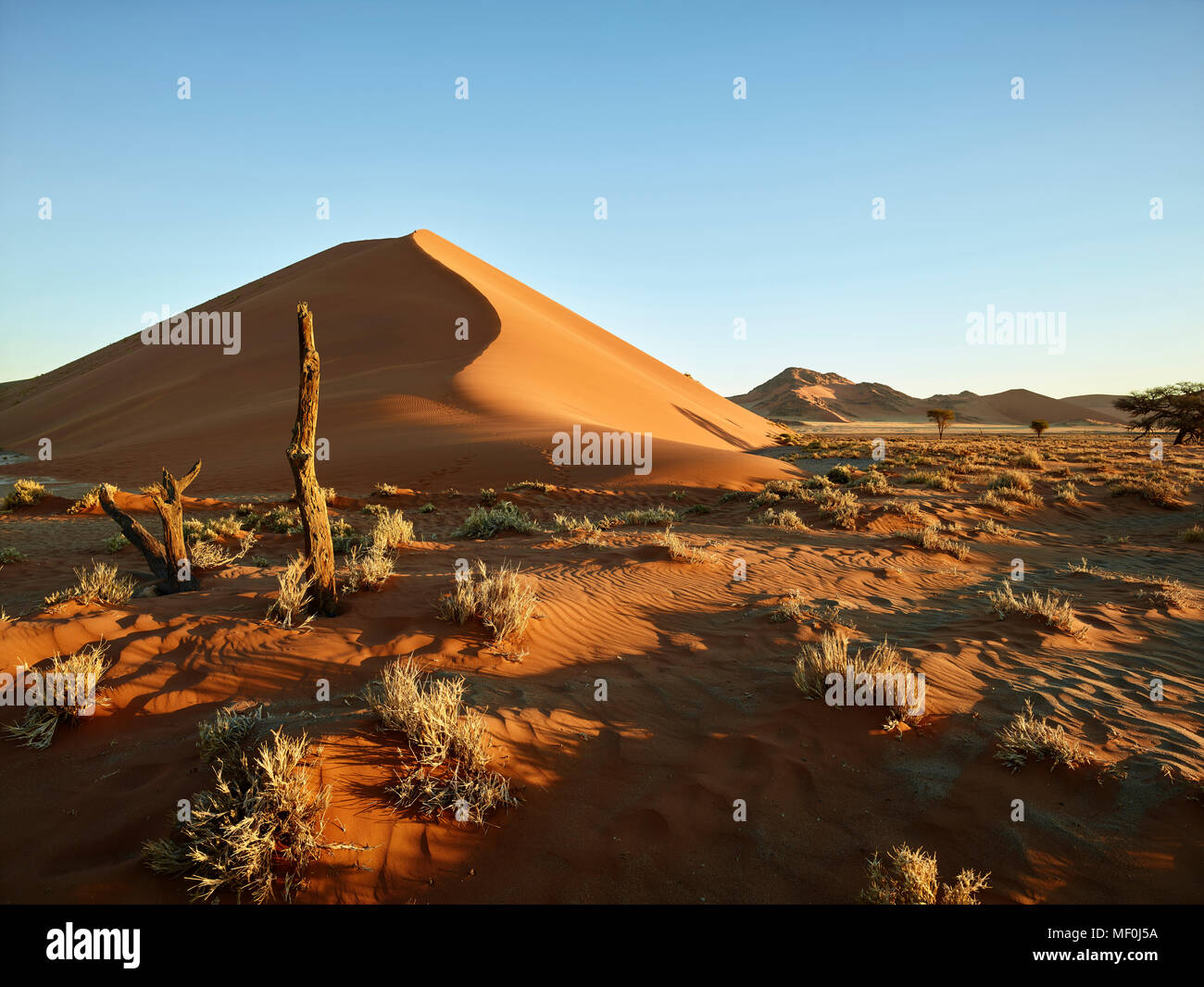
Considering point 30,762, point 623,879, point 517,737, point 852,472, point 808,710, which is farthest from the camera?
point 852,472

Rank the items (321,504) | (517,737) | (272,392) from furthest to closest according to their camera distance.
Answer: (272,392) < (321,504) < (517,737)

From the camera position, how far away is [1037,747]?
3.83m

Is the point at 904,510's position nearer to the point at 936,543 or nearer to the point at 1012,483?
the point at 936,543

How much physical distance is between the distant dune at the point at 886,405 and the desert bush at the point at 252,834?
9087cm

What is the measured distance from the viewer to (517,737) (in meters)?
3.90

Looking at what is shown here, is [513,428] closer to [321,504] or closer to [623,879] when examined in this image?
[321,504]

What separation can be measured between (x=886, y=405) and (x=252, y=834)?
124015 millimetres

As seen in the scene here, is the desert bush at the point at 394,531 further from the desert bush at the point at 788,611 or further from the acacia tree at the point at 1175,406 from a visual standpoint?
the acacia tree at the point at 1175,406

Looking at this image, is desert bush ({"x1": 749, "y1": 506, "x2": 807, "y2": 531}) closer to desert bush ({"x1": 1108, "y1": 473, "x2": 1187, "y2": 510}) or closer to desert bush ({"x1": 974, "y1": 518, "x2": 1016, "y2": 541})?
desert bush ({"x1": 974, "y1": 518, "x2": 1016, "y2": 541})

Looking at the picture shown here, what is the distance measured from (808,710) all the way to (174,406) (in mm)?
38550

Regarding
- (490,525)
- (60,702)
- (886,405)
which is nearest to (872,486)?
(490,525)

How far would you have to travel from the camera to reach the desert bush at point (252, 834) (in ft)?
8.85
